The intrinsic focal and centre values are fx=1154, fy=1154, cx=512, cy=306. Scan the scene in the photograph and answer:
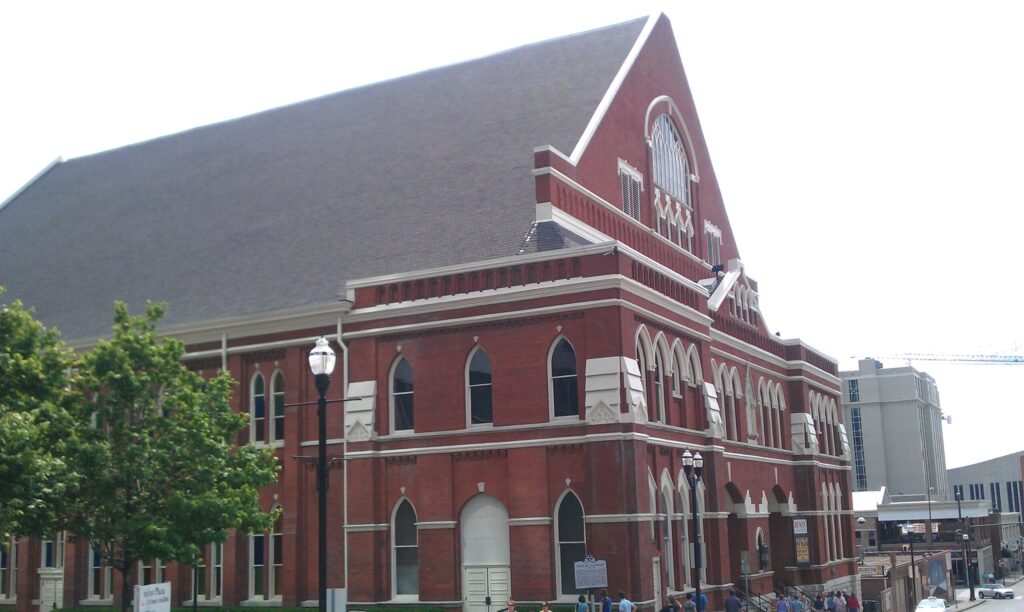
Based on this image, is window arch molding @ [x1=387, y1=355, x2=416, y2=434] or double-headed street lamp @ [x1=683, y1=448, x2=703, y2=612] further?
window arch molding @ [x1=387, y1=355, x2=416, y2=434]

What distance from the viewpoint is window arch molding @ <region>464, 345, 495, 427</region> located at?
3488 centimetres

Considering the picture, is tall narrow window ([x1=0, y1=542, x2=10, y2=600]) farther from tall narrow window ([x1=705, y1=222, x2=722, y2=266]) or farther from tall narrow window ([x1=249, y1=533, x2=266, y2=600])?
tall narrow window ([x1=705, y1=222, x2=722, y2=266])

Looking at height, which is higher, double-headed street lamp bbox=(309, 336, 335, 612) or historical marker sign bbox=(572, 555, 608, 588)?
double-headed street lamp bbox=(309, 336, 335, 612)

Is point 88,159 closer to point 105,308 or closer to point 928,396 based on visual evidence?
point 105,308

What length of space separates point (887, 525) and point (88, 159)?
83.7 m

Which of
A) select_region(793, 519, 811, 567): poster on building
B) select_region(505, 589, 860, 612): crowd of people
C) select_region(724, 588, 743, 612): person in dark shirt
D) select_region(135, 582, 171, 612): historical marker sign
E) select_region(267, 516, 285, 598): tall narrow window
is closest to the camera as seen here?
select_region(135, 582, 171, 612): historical marker sign

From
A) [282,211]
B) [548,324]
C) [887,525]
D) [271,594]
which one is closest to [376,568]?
[271,594]

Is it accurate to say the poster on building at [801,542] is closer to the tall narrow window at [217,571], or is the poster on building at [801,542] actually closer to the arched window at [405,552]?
the arched window at [405,552]

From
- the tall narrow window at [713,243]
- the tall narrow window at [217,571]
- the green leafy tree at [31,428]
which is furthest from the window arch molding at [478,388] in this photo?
the tall narrow window at [713,243]

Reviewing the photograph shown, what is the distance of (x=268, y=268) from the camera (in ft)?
139

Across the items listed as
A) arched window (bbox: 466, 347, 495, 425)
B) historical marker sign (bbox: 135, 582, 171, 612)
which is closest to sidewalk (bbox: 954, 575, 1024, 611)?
arched window (bbox: 466, 347, 495, 425)

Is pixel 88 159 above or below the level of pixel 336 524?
above

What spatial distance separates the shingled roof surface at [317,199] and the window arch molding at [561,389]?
4.07 m

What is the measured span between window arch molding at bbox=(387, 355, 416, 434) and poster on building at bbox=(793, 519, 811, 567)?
20455mm
